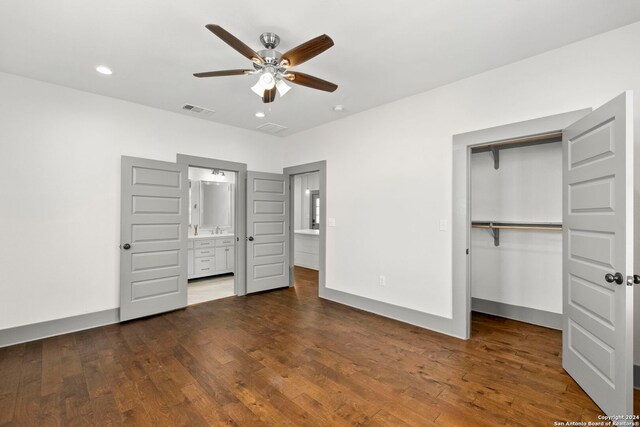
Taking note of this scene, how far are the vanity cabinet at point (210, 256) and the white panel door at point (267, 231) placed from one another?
4.09 feet

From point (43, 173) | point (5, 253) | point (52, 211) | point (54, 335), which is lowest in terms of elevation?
point (54, 335)

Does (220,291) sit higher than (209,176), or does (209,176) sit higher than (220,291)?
(209,176)

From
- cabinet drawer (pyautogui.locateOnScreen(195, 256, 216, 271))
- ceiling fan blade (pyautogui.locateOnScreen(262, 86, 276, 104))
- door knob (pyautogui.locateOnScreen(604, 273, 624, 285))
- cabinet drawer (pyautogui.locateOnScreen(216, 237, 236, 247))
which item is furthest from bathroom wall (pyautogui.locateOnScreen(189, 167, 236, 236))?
door knob (pyautogui.locateOnScreen(604, 273, 624, 285))

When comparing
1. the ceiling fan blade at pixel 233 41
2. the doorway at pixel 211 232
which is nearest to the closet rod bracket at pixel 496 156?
the ceiling fan blade at pixel 233 41

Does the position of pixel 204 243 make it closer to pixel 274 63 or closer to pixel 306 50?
pixel 274 63

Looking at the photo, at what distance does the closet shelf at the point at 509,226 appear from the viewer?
3.35m

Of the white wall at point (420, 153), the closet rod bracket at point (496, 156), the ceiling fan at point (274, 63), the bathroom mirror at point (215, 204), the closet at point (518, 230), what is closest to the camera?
the ceiling fan at point (274, 63)

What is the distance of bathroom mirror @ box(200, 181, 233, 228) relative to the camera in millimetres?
6426

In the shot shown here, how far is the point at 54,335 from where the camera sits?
3324mm

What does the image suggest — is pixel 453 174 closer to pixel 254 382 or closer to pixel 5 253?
pixel 254 382

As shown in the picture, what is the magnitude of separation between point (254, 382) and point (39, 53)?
12.0 ft

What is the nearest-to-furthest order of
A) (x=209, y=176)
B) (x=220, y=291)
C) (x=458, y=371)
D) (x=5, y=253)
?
(x=458, y=371) → (x=5, y=253) → (x=220, y=291) → (x=209, y=176)

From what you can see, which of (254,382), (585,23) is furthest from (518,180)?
(254,382)

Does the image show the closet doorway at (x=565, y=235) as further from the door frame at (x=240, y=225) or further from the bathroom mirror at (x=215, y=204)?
the bathroom mirror at (x=215, y=204)
